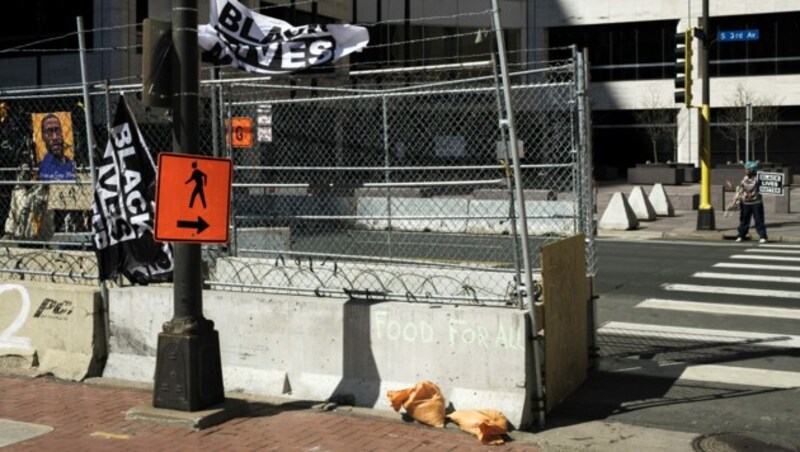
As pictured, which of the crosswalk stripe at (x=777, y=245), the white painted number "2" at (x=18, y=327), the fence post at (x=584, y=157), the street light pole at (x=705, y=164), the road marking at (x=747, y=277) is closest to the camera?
the fence post at (x=584, y=157)

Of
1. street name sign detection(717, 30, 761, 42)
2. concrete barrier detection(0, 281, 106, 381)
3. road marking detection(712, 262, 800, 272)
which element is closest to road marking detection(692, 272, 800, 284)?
road marking detection(712, 262, 800, 272)

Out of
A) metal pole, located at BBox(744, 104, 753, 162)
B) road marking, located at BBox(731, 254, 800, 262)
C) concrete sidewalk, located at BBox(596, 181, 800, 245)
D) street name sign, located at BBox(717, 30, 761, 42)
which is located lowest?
road marking, located at BBox(731, 254, 800, 262)

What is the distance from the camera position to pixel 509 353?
6.46m

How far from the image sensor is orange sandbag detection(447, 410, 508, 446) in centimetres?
615

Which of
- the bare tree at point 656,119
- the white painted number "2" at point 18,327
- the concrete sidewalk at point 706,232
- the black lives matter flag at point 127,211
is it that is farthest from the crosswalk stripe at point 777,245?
the bare tree at point 656,119

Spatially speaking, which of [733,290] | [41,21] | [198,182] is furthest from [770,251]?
[41,21]

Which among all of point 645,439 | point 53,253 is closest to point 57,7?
point 53,253

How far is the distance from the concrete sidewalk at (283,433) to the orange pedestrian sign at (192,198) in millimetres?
1441

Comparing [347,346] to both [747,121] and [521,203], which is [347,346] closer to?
[521,203]

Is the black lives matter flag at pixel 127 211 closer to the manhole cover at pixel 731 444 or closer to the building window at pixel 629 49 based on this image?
the manhole cover at pixel 731 444

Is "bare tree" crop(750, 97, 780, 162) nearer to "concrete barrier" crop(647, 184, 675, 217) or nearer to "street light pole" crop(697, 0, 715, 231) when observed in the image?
"concrete barrier" crop(647, 184, 675, 217)

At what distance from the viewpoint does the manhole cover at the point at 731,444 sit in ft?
19.8

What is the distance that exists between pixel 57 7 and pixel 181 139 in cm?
2736

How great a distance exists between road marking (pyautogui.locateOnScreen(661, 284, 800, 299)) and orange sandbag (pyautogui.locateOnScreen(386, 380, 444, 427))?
24.8 ft
